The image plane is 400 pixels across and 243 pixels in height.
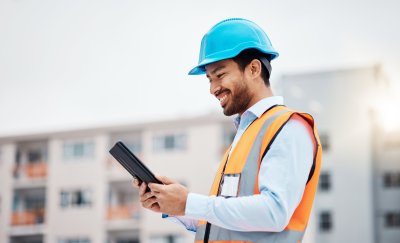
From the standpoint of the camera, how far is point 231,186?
1913 mm

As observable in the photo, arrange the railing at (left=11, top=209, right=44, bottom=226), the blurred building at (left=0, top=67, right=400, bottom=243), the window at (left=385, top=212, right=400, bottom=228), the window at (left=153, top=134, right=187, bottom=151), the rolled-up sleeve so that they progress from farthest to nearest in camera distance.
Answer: the window at (left=385, top=212, right=400, bottom=228) → the railing at (left=11, top=209, right=44, bottom=226) → the blurred building at (left=0, top=67, right=400, bottom=243) → the window at (left=153, top=134, right=187, bottom=151) → the rolled-up sleeve

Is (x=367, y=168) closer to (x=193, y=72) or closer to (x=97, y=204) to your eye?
(x=97, y=204)

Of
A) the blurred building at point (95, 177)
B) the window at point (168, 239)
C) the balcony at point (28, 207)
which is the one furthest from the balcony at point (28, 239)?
the window at point (168, 239)

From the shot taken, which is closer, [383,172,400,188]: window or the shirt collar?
the shirt collar

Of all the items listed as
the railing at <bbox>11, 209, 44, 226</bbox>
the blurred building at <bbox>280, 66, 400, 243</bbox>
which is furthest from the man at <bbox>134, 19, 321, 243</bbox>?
the railing at <bbox>11, 209, 44, 226</bbox>

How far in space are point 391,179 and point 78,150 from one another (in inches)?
533

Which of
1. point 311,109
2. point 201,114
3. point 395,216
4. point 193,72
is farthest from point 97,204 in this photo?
point 193,72

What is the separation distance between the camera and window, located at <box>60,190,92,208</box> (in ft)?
A: 95.5

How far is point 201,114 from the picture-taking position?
26.9m

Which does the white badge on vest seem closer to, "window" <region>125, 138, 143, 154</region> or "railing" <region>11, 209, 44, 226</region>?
"window" <region>125, 138, 143, 154</region>

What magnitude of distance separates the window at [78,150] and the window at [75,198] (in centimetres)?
149

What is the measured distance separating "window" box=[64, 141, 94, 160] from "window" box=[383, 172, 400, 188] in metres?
12.6

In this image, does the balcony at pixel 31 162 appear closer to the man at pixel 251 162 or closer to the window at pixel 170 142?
the window at pixel 170 142

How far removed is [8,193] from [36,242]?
98.1 inches
